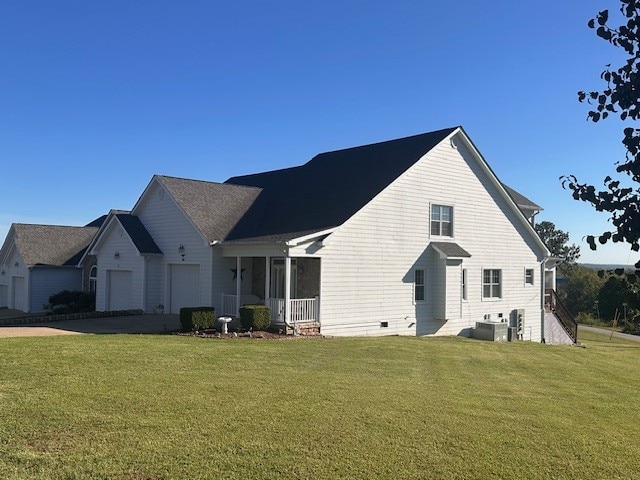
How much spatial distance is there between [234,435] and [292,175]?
20.3 m

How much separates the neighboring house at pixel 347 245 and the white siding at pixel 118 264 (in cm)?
5

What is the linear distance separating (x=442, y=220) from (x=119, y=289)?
14.3 metres

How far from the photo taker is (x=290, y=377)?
10523mm

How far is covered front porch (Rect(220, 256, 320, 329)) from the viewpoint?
1795cm

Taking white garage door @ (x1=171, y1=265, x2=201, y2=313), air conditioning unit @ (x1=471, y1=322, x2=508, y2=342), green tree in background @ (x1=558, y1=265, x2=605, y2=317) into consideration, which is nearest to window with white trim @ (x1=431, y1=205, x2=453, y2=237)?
air conditioning unit @ (x1=471, y1=322, x2=508, y2=342)

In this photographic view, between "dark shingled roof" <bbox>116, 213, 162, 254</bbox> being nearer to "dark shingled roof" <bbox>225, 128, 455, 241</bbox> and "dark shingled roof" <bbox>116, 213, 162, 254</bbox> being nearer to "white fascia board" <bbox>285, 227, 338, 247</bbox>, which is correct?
"dark shingled roof" <bbox>225, 128, 455, 241</bbox>

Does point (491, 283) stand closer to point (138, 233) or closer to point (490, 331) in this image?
point (490, 331)

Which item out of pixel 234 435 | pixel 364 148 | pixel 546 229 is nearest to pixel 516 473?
pixel 234 435

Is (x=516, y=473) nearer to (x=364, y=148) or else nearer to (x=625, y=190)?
(x=625, y=190)

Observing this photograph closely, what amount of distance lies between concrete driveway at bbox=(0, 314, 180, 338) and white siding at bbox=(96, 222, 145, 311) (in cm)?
156

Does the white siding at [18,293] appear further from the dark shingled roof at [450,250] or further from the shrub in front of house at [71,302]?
the dark shingled roof at [450,250]

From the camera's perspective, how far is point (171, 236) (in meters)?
22.0

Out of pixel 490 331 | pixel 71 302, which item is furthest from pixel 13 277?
pixel 490 331

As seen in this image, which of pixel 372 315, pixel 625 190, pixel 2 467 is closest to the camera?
pixel 625 190
